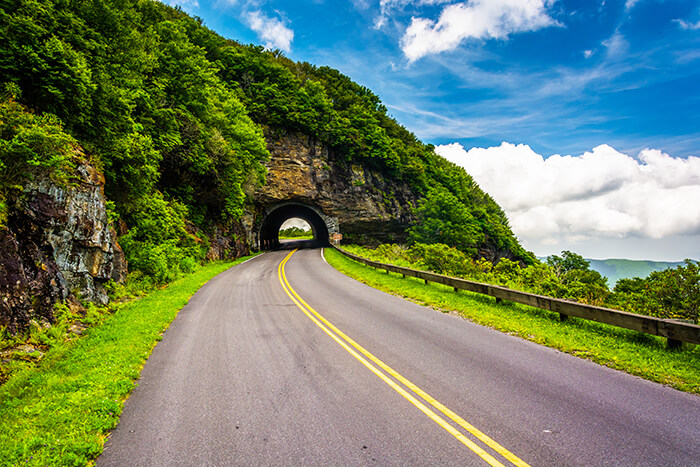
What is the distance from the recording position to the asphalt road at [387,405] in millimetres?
3385

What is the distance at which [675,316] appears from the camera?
24.1ft

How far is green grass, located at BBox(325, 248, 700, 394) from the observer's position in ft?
17.1

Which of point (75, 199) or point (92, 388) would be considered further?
point (75, 199)

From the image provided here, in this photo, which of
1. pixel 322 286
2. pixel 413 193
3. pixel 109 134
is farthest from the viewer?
pixel 413 193

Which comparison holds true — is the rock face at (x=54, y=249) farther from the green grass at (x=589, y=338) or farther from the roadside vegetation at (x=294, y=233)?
the roadside vegetation at (x=294, y=233)

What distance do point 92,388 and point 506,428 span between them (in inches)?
251

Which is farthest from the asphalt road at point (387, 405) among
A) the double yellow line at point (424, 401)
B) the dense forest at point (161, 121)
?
the dense forest at point (161, 121)

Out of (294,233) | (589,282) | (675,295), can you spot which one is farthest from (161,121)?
(294,233)

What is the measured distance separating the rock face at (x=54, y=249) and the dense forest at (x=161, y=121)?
52 cm

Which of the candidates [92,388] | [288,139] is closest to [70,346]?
[92,388]

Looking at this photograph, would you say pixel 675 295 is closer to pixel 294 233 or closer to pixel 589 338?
pixel 589 338

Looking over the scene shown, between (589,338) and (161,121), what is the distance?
23216mm

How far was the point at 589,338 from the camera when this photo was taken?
273 inches

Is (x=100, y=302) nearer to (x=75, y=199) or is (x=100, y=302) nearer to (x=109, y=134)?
(x=75, y=199)
